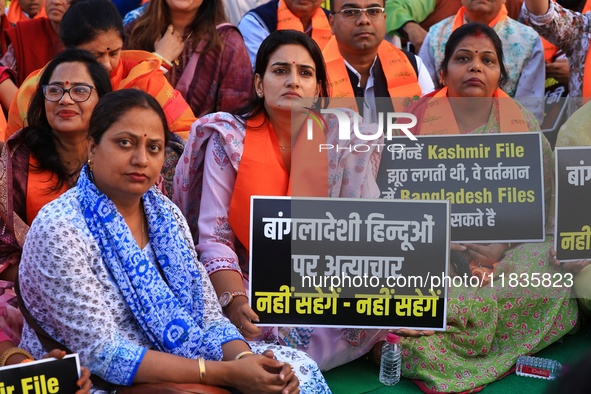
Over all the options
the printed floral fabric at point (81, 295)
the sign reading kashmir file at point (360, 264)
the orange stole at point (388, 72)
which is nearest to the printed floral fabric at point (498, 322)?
the sign reading kashmir file at point (360, 264)

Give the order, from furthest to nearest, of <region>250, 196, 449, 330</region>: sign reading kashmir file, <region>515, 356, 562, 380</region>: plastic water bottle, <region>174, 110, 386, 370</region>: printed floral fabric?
<region>515, 356, 562, 380</region>: plastic water bottle → <region>174, 110, 386, 370</region>: printed floral fabric → <region>250, 196, 449, 330</region>: sign reading kashmir file

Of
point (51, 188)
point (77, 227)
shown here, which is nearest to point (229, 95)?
point (51, 188)

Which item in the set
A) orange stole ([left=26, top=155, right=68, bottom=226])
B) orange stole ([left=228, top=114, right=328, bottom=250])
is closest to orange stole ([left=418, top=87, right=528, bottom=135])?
orange stole ([left=228, top=114, right=328, bottom=250])

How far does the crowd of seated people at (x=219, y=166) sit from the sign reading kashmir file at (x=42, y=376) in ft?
0.16

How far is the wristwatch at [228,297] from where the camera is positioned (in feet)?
11.4

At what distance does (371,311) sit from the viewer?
3357 millimetres

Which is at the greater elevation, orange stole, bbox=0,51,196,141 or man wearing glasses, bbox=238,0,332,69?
man wearing glasses, bbox=238,0,332,69

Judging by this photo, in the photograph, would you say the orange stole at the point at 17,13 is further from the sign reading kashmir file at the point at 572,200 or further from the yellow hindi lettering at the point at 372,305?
the sign reading kashmir file at the point at 572,200

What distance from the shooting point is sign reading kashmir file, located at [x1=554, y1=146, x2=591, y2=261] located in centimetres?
363

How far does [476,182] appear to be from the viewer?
3658mm

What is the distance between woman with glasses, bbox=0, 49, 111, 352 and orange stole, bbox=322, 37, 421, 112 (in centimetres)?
153

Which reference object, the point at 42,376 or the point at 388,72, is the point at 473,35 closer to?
the point at 388,72

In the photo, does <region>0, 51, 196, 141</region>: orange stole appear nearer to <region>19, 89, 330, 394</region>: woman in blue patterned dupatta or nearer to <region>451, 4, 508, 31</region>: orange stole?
<region>19, 89, 330, 394</region>: woman in blue patterned dupatta

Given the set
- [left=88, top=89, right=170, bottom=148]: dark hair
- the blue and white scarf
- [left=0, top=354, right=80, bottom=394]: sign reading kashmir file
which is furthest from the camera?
[left=88, top=89, right=170, bottom=148]: dark hair
